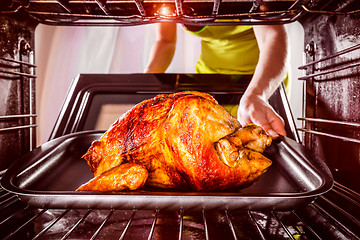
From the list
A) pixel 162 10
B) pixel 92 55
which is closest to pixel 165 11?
pixel 162 10

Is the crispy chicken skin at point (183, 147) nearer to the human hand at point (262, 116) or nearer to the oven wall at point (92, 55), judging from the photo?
the human hand at point (262, 116)

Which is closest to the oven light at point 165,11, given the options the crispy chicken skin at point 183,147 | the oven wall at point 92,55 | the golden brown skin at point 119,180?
the crispy chicken skin at point 183,147

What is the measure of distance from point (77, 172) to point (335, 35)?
972 mm

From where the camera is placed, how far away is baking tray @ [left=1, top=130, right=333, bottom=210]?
0.63 metres

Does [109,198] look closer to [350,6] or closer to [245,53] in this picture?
[350,6]

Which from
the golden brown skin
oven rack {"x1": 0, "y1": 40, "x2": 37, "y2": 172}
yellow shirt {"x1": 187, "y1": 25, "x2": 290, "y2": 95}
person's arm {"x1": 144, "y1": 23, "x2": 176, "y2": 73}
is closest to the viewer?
the golden brown skin

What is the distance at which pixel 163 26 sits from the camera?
107 inches

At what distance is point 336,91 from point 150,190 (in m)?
Result: 0.64

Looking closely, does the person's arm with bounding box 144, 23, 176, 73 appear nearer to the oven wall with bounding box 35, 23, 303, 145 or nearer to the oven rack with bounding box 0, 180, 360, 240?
the oven wall with bounding box 35, 23, 303, 145

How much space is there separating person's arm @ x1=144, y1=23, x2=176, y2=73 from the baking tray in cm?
141

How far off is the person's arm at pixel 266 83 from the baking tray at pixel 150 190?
0.13 m

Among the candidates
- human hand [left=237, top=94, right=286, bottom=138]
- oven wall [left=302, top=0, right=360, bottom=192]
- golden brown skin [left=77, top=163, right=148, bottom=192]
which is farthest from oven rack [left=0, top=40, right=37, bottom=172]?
oven wall [left=302, top=0, right=360, bottom=192]

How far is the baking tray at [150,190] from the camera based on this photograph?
63 centimetres

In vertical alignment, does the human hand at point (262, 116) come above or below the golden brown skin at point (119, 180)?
above
